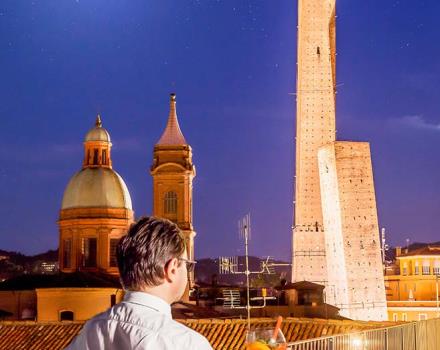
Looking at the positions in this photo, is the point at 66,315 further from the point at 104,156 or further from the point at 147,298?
the point at 147,298

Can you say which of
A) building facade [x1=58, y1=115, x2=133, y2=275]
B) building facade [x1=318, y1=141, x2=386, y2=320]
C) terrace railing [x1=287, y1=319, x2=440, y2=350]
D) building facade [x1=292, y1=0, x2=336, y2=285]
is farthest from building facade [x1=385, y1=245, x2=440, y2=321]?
terrace railing [x1=287, y1=319, x2=440, y2=350]

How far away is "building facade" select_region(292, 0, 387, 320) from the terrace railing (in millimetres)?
20356

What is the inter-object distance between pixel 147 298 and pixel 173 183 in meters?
40.7

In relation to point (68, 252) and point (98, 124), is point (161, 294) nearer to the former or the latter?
point (68, 252)

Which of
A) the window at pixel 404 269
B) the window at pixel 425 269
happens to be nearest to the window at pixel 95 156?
the window at pixel 404 269

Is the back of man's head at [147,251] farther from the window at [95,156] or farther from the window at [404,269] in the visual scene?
the window at [404,269]

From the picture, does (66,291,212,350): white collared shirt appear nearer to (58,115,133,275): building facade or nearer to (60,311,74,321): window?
(60,311,74,321): window

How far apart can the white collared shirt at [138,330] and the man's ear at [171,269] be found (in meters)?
0.08

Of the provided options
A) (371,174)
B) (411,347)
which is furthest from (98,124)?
(411,347)

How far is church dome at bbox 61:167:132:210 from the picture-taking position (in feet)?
125

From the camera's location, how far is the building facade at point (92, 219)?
37469 millimetres

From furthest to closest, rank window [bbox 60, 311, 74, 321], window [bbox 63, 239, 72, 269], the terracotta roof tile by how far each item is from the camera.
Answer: window [bbox 63, 239, 72, 269] < window [bbox 60, 311, 74, 321] < the terracotta roof tile

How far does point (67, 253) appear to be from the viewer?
37.8 metres

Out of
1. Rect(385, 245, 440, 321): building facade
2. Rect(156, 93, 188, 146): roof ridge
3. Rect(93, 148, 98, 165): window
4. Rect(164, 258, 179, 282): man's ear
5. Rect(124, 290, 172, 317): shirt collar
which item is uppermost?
Rect(156, 93, 188, 146): roof ridge
